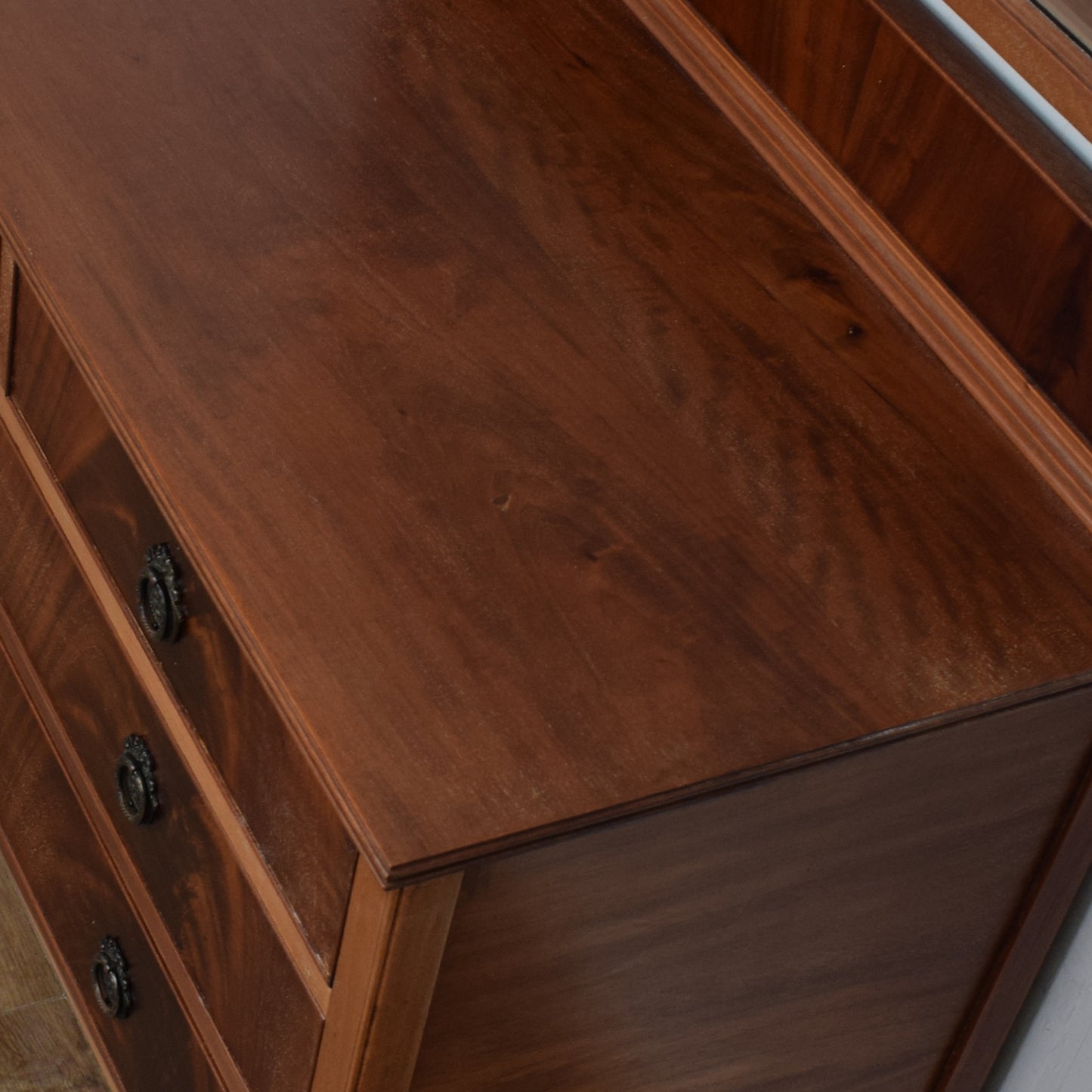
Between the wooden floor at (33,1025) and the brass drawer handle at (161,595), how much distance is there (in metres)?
0.59

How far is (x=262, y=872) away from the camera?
80 cm

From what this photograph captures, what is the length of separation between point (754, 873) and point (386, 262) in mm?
372

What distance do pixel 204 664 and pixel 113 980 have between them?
34cm

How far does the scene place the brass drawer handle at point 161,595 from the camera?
842 millimetres

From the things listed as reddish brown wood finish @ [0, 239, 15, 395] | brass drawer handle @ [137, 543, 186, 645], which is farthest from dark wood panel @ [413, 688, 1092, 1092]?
reddish brown wood finish @ [0, 239, 15, 395]

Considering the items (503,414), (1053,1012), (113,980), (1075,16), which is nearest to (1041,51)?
(1075,16)

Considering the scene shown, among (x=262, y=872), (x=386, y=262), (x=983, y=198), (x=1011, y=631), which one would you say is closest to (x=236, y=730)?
(x=262, y=872)

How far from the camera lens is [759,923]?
2.54 feet

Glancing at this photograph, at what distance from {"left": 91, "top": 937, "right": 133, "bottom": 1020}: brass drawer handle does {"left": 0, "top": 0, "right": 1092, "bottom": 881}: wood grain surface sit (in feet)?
1.48

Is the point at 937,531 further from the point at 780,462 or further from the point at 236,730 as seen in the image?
the point at 236,730

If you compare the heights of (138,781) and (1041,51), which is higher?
(1041,51)

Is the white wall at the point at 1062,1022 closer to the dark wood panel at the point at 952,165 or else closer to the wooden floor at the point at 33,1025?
the dark wood panel at the point at 952,165

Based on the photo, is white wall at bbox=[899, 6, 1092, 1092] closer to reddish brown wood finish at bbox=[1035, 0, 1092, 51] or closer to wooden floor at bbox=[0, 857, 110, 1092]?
reddish brown wood finish at bbox=[1035, 0, 1092, 51]

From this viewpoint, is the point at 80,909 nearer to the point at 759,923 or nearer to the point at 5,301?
the point at 5,301
